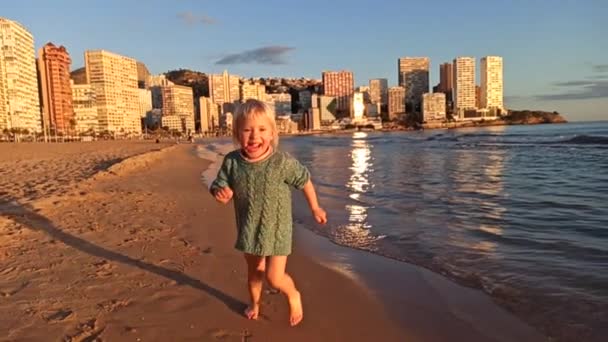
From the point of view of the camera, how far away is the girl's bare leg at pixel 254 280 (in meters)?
2.98

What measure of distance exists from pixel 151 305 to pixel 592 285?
137 inches

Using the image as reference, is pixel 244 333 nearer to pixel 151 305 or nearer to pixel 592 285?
pixel 151 305

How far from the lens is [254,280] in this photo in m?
3.02

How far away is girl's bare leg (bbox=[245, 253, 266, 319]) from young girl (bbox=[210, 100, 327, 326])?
0.37 ft

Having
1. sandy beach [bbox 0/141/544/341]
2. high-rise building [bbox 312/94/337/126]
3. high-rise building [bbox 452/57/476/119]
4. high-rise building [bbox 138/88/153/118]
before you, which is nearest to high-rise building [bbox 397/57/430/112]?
high-rise building [bbox 452/57/476/119]

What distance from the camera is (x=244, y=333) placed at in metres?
2.74

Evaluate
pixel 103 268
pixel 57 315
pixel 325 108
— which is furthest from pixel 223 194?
pixel 325 108

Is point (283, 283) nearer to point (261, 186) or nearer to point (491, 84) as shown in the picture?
point (261, 186)

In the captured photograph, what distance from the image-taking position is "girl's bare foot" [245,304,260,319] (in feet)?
9.76

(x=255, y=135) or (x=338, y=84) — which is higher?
(x=338, y=84)

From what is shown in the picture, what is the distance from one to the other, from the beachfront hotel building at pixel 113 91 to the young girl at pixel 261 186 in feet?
432

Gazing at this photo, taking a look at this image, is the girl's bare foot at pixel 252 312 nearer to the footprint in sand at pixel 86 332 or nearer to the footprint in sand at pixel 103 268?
the footprint in sand at pixel 86 332

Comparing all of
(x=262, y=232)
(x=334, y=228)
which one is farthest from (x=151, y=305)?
(x=334, y=228)

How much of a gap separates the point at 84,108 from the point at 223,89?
6122 centimetres
